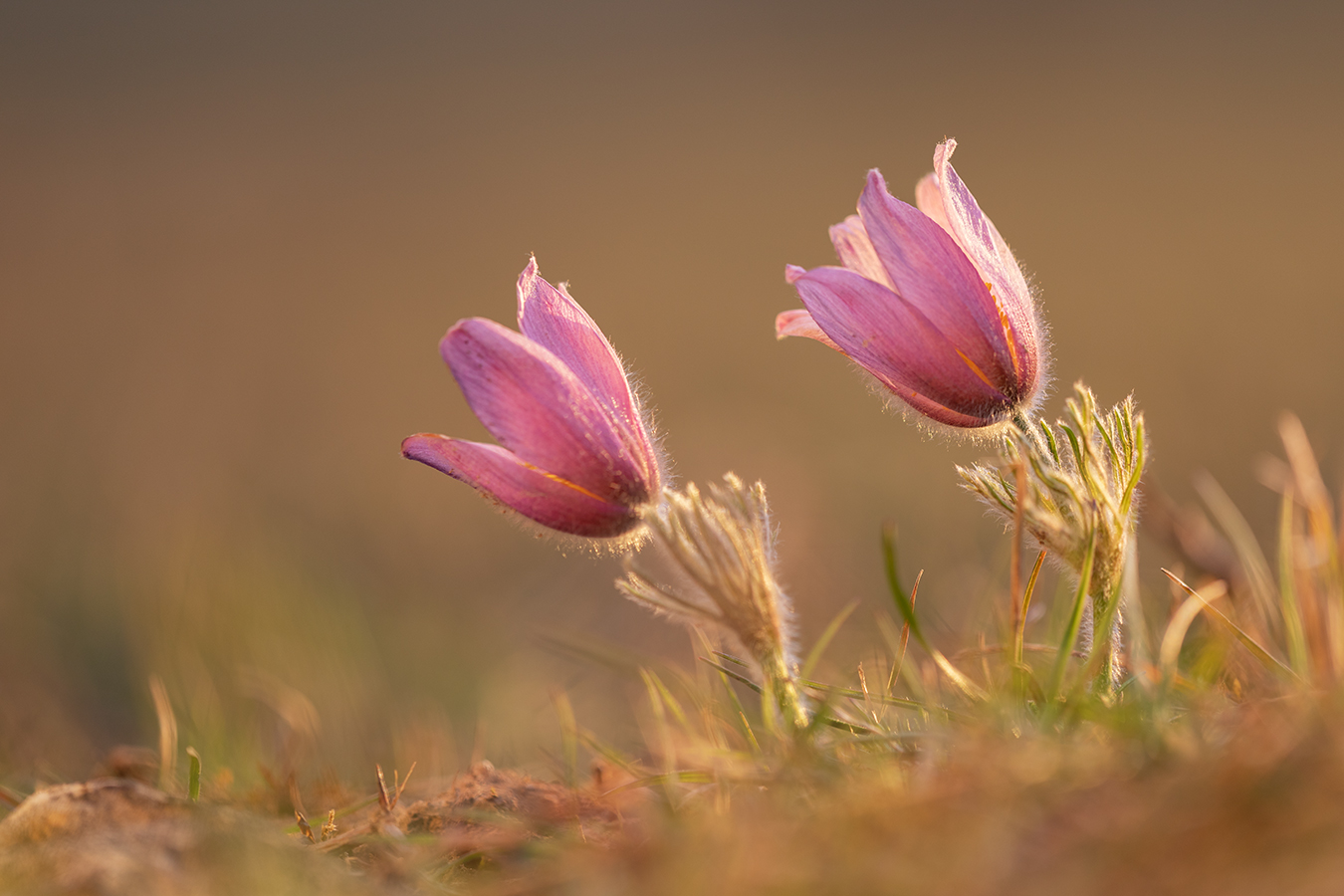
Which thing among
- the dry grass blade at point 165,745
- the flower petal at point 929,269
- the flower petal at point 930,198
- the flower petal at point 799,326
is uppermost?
the flower petal at point 930,198

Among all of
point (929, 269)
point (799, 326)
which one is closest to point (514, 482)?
point (799, 326)

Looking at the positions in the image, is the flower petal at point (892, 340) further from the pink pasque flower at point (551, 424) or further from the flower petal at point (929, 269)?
the pink pasque flower at point (551, 424)

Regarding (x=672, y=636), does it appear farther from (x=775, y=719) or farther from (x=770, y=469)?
(x=775, y=719)

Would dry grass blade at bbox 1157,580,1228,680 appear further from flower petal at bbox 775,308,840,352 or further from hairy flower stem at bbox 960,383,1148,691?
flower petal at bbox 775,308,840,352

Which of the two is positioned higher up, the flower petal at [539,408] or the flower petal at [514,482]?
the flower petal at [539,408]

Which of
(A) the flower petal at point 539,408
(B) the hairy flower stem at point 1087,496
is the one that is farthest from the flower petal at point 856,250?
(A) the flower petal at point 539,408

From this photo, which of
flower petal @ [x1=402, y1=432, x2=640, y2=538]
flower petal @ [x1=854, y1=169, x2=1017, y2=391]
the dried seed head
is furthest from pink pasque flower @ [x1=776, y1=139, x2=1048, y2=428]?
flower petal @ [x1=402, y1=432, x2=640, y2=538]
